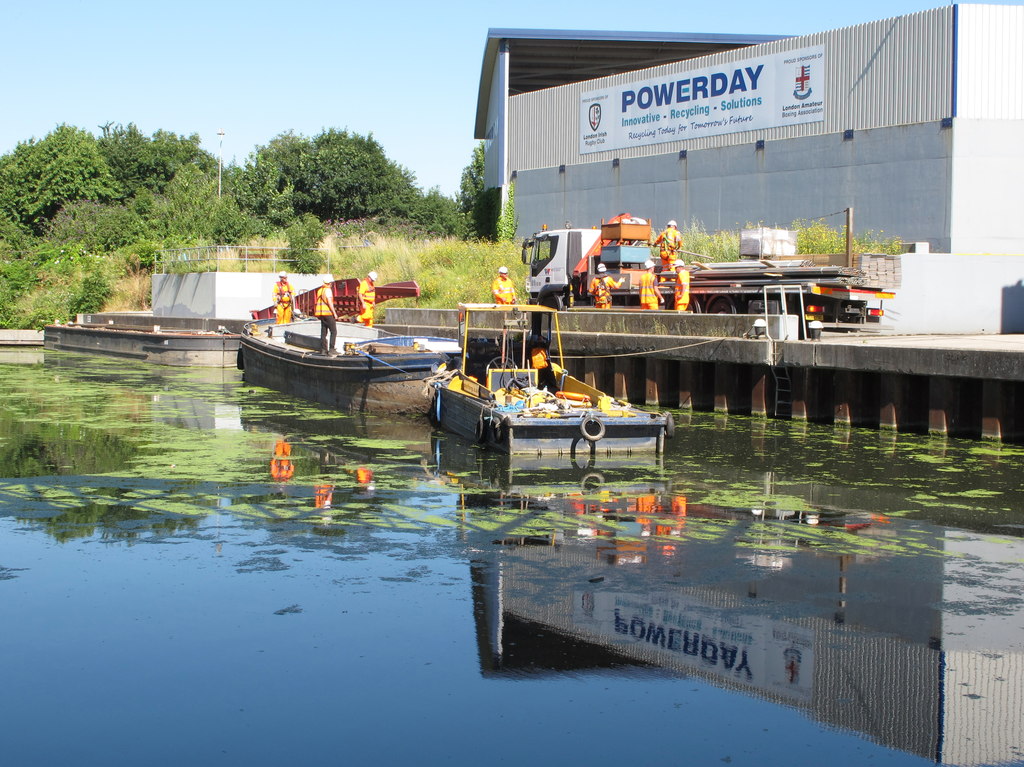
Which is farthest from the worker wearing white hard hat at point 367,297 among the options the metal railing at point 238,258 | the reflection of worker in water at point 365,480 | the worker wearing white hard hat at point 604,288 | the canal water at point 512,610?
the metal railing at point 238,258

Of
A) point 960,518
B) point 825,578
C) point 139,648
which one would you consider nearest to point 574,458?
point 960,518

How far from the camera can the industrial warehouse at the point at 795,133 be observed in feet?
82.3

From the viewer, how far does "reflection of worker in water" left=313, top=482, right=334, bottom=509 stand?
10.8 metres

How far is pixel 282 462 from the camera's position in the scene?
44.0 ft

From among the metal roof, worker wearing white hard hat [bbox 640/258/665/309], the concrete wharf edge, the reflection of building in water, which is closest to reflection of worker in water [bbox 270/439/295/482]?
the reflection of building in water

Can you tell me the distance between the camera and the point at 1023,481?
472 inches

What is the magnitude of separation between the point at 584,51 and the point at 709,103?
988 cm

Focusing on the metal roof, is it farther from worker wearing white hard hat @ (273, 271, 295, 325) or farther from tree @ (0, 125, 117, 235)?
Answer: tree @ (0, 125, 117, 235)

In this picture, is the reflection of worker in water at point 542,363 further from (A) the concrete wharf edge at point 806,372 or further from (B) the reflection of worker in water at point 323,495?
(B) the reflection of worker in water at point 323,495

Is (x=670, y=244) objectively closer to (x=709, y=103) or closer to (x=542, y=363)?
(x=542, y=363)

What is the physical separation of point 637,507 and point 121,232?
146 ft

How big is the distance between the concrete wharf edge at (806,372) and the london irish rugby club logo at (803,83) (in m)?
9.78

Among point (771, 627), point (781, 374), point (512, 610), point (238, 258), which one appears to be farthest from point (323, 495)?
point (238, 258)

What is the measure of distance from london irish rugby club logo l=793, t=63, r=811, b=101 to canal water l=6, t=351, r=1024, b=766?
16962mm
